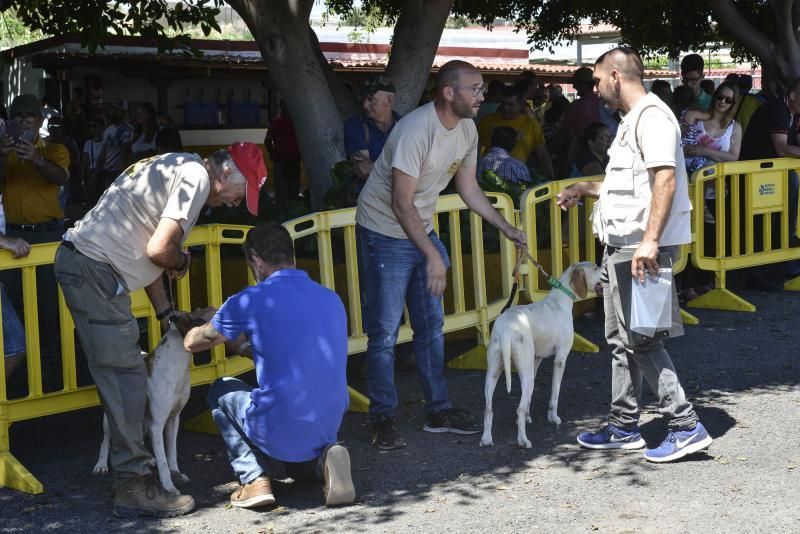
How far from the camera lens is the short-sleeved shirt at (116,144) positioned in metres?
16.9

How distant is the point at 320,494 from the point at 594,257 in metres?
4.40

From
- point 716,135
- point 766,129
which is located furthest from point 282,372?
point 766,129

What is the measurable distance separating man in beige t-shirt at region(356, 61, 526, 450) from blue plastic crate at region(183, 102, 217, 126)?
727 inches

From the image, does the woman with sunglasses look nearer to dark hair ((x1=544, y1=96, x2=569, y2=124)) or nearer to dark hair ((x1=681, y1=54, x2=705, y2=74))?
dark hair ((x1=681, y1=54, x2=705, y2=74))

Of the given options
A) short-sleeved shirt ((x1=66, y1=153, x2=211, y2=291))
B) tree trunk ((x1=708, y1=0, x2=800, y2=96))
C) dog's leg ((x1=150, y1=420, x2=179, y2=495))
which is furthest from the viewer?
tree trunk ((x1=708, y1=0, x2=800, y2=96))

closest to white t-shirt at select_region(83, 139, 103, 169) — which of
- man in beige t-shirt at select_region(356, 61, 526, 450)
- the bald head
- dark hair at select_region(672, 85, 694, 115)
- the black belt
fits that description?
dark hair at select_region(672, 85, 694, 115)

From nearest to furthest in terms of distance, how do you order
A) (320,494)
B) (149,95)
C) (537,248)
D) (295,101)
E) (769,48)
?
(320,494)
(537,248)
(295,101)
(769,48)
(149,95)

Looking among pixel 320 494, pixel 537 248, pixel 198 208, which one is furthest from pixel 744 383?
pixel 198 208

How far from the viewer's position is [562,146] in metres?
13.5

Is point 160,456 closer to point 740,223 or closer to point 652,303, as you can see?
point 652,303

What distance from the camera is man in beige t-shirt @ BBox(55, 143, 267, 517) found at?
212 inches

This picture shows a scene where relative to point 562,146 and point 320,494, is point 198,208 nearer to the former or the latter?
point 320,494

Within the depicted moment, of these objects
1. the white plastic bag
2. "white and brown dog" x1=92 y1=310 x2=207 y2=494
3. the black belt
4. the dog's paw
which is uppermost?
the black belt

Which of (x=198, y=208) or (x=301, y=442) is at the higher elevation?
(x=198, y=208)
